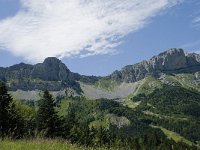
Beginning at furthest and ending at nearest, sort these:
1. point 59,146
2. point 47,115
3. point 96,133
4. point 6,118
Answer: point 96,133
point 47,115
point 6,118
point 59,146

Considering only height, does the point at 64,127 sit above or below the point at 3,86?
below

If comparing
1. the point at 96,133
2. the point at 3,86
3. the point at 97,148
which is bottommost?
the point at 96,133

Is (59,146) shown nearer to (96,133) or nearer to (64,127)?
(64,127)

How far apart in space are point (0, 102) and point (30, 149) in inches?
2486

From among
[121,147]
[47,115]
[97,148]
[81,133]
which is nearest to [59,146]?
[97,148]

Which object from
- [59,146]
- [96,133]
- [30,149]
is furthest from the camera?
[96,133]

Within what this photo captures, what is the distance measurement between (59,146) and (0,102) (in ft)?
205

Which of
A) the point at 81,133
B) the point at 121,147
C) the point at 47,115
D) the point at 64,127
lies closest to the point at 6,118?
the point at 47,115

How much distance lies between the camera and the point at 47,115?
8831 cm

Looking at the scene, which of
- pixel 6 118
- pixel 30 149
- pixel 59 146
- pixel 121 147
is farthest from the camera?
pixel 6 118

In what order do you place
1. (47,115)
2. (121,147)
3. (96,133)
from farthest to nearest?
(96,133) < (47,115) < (121,147)

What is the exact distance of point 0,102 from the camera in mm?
72500

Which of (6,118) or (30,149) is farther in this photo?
(6,118)

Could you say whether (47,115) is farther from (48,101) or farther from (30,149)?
(30,149)
